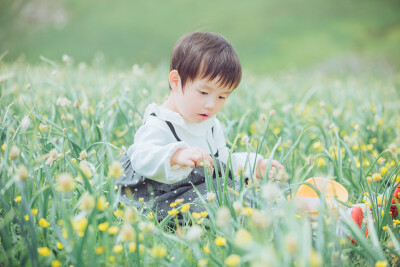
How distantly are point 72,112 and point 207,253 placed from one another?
1516 millimetres

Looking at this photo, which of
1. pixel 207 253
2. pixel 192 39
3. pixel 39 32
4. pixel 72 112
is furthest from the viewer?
pixel 39 32

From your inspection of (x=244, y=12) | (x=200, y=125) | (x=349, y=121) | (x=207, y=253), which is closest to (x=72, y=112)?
(x=200, y=125)

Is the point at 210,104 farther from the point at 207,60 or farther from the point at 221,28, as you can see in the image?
the point at 221,28

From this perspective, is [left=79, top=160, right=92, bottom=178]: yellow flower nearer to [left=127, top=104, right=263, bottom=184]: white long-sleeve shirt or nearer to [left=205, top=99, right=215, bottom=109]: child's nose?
[left=127, top=104, right=263, bottom=184]: white long-sleeve shirt

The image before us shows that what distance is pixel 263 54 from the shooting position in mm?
8586

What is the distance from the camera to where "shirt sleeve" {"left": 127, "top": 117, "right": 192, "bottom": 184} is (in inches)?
59.9

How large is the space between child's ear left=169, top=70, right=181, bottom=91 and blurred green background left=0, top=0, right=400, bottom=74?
612cm

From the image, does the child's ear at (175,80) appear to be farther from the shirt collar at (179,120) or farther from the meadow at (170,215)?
the meadow at (170,215)

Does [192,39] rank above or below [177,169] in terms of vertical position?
above

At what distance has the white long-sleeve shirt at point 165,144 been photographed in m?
1.53

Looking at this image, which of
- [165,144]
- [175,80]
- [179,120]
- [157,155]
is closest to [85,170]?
[157,155]

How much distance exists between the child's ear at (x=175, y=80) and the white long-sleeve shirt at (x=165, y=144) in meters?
0.13

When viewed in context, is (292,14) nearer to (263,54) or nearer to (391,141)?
(263,54)

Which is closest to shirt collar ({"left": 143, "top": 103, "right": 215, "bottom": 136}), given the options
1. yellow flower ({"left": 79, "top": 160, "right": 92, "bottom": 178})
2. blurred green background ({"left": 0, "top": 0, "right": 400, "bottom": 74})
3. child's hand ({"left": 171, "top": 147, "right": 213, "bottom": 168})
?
child's hand ({"left": 171, "top": 147, "right": 213, "bottom": 168})
